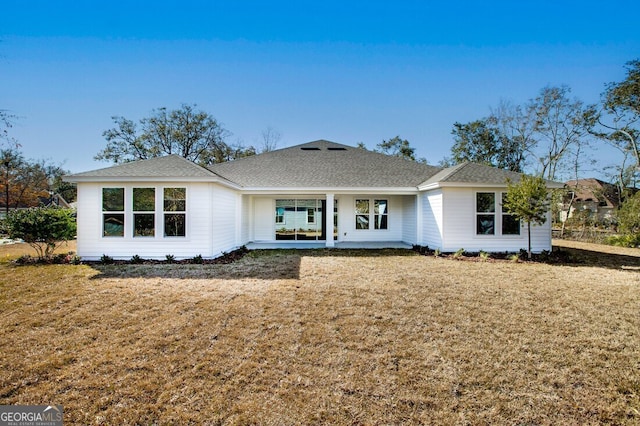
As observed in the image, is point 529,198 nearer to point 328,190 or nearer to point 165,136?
point 328,190

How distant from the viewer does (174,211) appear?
9977 millimetres

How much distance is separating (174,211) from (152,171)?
5.10 ft

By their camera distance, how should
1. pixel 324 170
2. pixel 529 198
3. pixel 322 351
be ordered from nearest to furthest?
pixel 322 351
pixel 529 198
pixel 324 170

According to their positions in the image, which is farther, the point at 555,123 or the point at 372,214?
the point at 555,123

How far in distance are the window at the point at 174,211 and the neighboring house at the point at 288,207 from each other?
33 mm

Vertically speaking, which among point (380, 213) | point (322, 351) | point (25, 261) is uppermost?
point (380, 213)

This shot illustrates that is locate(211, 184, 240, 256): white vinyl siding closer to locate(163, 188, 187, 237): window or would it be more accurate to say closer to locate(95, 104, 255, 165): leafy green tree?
locate(163, 188, 187, 237): window

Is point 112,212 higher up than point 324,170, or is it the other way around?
point 324,170

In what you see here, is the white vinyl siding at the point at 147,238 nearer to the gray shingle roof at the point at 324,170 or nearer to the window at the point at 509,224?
the gray shingle roof at the point at 324,170

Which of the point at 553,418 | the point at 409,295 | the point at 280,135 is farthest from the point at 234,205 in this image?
the point at 280,135

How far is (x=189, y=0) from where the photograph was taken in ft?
31.2

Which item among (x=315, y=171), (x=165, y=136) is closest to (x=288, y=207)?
(x=315, y=171)

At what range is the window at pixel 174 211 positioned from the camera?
998cm

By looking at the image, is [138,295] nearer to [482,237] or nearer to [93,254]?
[93,254]
